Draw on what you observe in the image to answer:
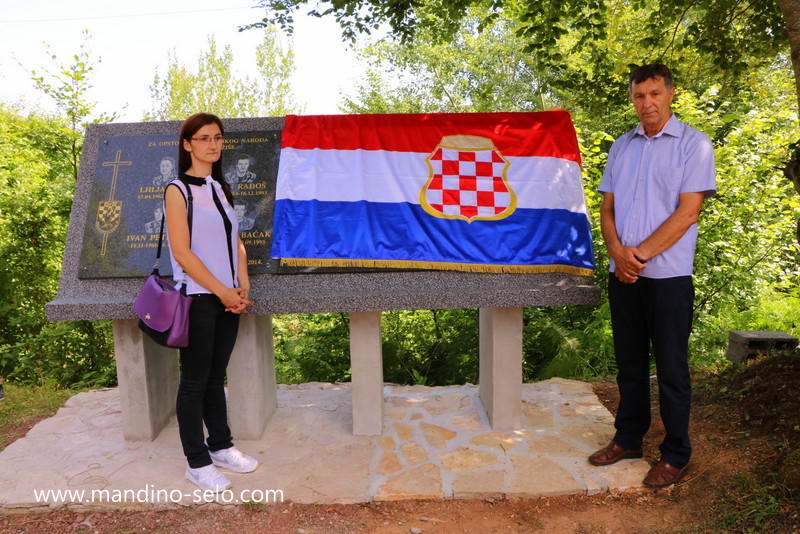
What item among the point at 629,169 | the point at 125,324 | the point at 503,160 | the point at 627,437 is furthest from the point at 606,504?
the point at 125,324

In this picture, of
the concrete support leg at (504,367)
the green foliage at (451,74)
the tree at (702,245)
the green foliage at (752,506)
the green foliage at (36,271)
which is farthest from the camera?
the green foliage at (451,74)

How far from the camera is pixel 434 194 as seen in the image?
3.97 metres

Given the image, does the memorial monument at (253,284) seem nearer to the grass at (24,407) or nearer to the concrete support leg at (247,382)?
the concrete support leg at (247,382)

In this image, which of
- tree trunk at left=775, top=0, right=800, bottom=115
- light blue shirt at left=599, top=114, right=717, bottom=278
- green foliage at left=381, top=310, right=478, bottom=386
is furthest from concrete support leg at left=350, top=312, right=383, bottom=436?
tree trunk at left=775, top=0, right=800, bottom=115

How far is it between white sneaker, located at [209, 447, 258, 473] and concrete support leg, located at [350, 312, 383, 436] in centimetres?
80

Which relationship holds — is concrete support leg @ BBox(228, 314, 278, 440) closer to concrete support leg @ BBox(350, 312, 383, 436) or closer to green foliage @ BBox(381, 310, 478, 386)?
concrete support leg @ BBox(350, 312, 383, 436)

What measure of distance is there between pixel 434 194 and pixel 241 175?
52.7 inches

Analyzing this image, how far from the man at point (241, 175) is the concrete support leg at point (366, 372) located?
1.18 m

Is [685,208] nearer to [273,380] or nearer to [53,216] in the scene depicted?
[273,380]

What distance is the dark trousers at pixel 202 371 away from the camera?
315cm

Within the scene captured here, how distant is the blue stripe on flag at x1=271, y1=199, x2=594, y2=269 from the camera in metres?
3.90

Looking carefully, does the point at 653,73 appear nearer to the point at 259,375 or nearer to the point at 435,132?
the point at 435,132

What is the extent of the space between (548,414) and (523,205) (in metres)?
1.59

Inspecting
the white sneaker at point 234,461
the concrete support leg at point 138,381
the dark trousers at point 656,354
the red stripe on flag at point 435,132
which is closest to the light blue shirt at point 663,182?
the dark trousers at point 656,354
